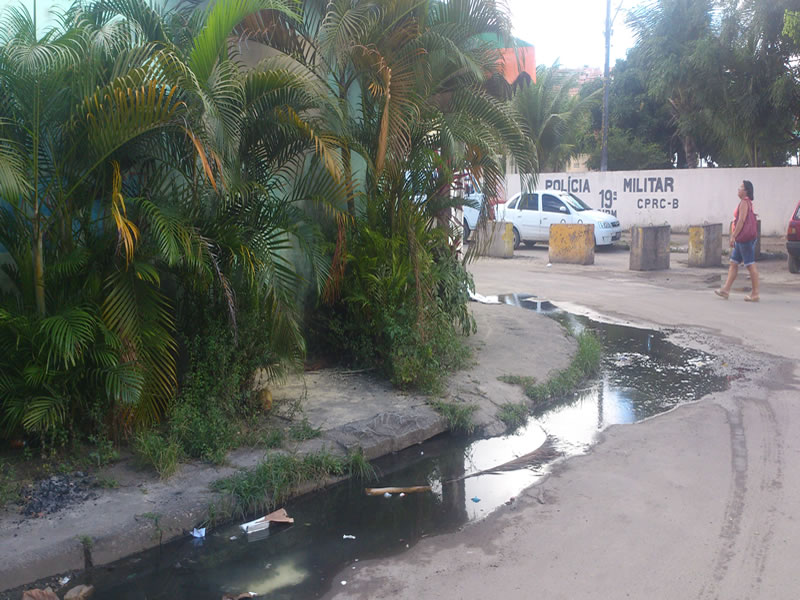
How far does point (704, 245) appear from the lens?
17641 millimetres

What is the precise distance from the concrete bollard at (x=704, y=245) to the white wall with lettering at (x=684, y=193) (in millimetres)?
6495

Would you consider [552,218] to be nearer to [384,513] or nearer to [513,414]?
[513,414]

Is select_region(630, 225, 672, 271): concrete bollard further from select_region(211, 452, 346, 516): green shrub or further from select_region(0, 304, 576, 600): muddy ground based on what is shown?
select_region(211, 452, 346, 516): green shrub

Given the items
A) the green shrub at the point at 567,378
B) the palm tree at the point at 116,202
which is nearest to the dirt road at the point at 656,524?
the green shrub at the point at 567,378

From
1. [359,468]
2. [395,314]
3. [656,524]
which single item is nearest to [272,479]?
[359,468]

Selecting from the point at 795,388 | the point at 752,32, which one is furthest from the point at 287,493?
the point at 752,32

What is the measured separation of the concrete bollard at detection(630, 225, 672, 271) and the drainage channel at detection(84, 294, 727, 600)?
9.28 m

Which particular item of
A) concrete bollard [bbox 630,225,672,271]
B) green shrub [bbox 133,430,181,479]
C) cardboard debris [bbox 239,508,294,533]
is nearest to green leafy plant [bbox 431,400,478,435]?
cardboard debris [bbox 239,508,294,533]

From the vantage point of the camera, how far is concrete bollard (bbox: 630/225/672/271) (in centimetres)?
1714

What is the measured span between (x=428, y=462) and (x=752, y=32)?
1778 centimetres

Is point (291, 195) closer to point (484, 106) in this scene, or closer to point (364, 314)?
point (364, 314)

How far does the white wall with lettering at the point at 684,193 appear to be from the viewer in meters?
23.1

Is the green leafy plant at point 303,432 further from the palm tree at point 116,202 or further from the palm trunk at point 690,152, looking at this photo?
the palm trunk at point 690,152

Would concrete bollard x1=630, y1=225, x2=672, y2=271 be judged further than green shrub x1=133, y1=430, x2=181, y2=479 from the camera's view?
Yes
